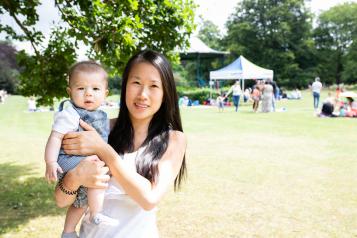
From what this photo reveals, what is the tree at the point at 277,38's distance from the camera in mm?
66688

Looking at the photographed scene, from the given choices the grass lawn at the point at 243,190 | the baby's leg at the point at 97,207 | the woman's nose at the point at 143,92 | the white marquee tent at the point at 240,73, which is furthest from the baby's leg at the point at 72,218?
the white marquee tent at the point at 240,73

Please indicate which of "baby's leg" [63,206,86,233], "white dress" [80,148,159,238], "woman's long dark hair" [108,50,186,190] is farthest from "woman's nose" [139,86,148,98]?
"baby's leg" [63,206,86,233]

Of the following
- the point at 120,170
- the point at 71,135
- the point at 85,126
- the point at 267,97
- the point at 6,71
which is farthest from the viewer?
the point at 6,71

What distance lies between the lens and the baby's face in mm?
2686

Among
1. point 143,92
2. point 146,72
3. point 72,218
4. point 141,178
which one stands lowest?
point 72,218

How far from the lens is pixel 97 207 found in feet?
8.15

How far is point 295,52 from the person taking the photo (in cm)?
6888

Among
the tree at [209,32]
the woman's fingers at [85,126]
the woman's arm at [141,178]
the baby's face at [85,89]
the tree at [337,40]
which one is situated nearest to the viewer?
the woman's arm at [141,178]

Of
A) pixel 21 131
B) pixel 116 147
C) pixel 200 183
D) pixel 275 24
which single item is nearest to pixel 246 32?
pixel 275 24

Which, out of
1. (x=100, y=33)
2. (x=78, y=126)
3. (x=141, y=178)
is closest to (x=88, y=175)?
(x=141, y=178)

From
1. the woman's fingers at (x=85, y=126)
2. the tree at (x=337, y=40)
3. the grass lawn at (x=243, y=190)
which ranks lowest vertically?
the grass lawn at (x=243, y=190)

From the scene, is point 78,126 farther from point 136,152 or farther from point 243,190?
point 243,190

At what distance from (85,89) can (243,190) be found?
550cm

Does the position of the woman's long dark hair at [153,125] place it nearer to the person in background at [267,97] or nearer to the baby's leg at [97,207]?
the baby's leg at [97,207]
